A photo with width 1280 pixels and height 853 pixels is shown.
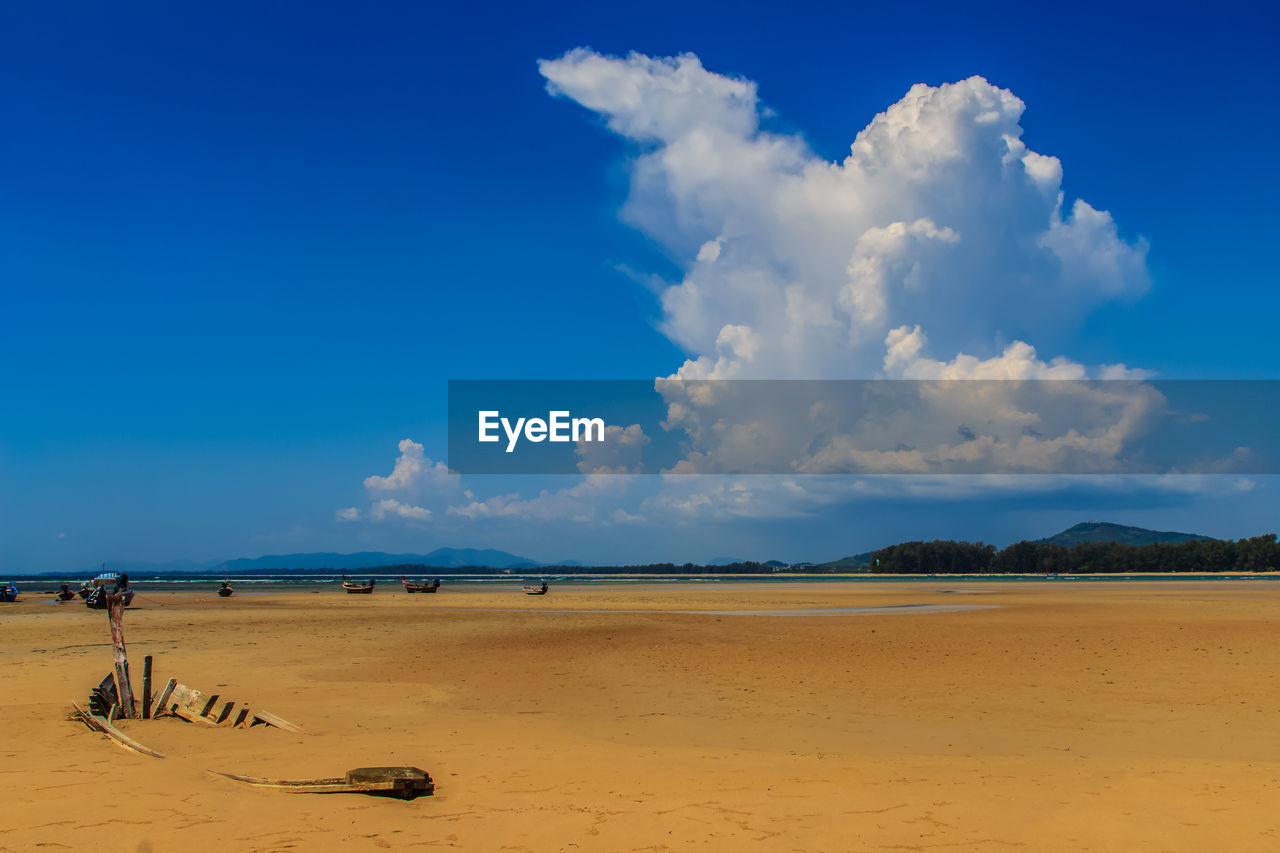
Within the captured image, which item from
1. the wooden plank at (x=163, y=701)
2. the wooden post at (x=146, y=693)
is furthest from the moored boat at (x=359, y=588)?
the wooden post at (x=146, y=693)

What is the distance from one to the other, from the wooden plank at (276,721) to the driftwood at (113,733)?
7.01 feet

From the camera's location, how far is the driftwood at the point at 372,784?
9.88m

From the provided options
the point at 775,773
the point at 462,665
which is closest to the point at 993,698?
the point at 775,773

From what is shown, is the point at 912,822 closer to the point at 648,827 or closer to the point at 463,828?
the point at 648,827

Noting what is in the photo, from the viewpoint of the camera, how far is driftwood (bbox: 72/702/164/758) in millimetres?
12000

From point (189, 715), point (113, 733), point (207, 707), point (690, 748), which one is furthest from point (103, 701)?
point (690, 748)

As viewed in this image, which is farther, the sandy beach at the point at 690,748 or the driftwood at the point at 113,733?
the driftwood at the point at 113,733

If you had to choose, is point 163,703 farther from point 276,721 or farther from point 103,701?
point 276,721

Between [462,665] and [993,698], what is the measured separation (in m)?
14.2

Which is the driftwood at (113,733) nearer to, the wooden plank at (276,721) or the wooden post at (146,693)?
the wooden post at (146,693)

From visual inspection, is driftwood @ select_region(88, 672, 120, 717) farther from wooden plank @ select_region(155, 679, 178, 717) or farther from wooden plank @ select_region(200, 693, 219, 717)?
wooden plank @ select_region(200, 693, 219, 717)

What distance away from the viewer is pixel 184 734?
13844mm

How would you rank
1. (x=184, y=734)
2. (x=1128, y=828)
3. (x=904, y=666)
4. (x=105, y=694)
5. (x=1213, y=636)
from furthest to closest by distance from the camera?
(x=1213, y=636) < (x=904, y=666) < (x=105, y=694) < (x=184, y=734) < (x=1128, y=828)

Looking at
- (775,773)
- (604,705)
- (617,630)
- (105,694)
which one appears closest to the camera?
(775,773)
